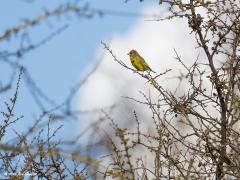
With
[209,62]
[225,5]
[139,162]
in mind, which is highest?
[225,5]

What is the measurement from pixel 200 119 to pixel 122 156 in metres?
1.08

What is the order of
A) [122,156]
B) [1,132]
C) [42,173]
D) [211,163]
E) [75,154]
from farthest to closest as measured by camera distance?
[211,163], [122,156], [42,173], [1,132], [75,154]

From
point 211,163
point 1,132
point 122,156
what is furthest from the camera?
point 211,163

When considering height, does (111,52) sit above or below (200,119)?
above

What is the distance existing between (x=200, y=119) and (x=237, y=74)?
2.68ft

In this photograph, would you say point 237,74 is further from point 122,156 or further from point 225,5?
point 122,156

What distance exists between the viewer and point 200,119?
20.9ft

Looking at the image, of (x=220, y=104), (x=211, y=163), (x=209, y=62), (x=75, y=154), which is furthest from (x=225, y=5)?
(x=75, y=154)

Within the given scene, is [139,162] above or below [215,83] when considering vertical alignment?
below

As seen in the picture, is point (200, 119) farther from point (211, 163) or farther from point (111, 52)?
point (111, 52)

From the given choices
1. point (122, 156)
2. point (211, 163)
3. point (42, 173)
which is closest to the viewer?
point (42, 173)

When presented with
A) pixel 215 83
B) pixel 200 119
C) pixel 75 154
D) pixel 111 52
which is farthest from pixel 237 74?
pixel 75 154

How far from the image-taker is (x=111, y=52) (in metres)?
6.61

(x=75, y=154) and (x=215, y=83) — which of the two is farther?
(x=215, y=83)
